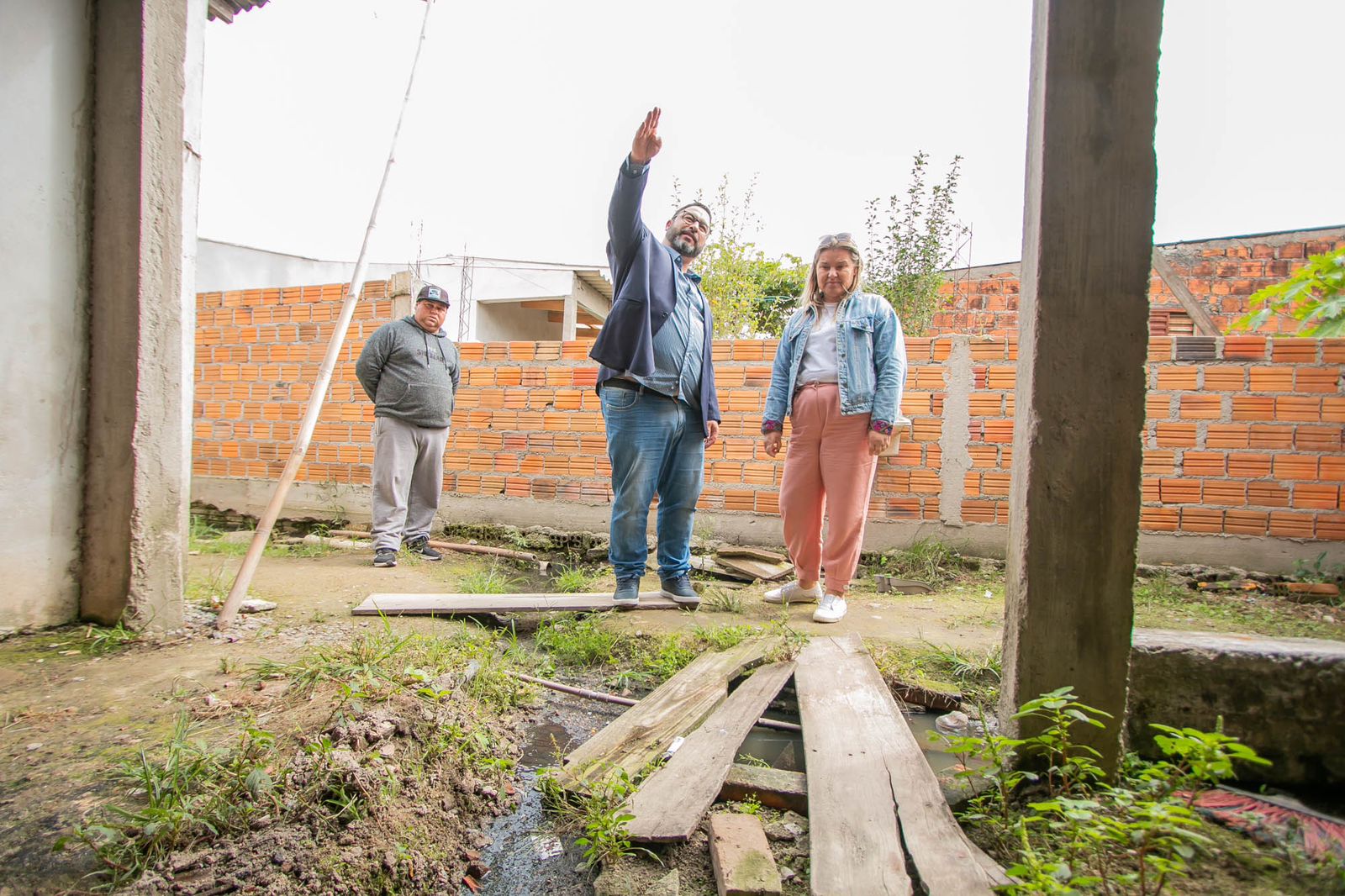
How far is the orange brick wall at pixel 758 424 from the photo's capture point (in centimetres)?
409

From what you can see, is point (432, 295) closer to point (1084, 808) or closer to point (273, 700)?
point (273, 700)

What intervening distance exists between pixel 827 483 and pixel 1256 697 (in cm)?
182

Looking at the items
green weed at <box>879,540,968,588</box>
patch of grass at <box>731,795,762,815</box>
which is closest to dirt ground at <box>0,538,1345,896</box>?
patch of grass at <box>731,795,762,815</box>

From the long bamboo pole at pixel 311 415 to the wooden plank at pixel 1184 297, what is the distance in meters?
6.24

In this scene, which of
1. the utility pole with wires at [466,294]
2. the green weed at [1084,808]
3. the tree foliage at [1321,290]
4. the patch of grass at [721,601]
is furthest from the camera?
the utility pole with wires at [466,294]

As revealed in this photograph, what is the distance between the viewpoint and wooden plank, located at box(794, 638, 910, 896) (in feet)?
4.00

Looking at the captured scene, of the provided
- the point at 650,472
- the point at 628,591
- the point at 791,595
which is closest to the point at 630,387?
the point at 650,472

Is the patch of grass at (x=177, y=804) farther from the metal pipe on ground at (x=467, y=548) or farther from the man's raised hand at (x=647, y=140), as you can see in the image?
the metal pipe on ground at (x=467, y=548)

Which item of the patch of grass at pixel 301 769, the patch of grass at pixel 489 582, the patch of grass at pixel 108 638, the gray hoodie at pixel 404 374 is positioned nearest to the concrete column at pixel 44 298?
the patch of grass at pixel 108 638

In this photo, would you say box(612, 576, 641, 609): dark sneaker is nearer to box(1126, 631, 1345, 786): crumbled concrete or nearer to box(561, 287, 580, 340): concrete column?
box(1126, 631, 1345, 786): crumbled concrete

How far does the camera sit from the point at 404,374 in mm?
4465

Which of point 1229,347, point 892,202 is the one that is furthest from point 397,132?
point 1229,347

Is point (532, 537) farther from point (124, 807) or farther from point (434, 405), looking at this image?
point (124, 807)

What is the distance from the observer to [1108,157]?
1566mm
